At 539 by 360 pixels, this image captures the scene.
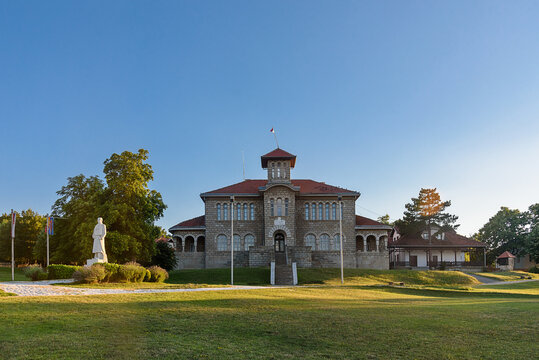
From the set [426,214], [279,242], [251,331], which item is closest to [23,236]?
[279,242]

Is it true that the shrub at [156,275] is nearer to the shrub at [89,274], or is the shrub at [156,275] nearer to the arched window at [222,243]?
the shrub at [89,274]

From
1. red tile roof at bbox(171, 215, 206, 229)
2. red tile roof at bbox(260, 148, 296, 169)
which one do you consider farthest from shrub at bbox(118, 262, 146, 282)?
red tile roof at bbox(260, 148, 296, 169)

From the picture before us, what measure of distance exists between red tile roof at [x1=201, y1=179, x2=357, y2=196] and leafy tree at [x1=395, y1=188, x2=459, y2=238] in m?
12.4

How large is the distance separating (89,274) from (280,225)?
79.3 feet

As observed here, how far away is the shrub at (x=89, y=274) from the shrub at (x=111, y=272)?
0.96m

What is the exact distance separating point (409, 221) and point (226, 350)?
49.7 meters

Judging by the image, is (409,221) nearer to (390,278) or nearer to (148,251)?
(390,278)

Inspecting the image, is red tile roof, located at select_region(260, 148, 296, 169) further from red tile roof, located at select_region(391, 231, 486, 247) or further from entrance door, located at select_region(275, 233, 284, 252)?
red tile roof, located at select_region(391, 231, 486, 247)

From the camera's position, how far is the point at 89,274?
24.1m

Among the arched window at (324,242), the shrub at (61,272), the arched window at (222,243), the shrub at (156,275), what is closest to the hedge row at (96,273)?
the shrub at (61,272)

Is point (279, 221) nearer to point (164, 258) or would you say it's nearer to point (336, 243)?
point (336, 243)

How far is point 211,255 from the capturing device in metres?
46.7

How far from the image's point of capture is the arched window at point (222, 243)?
4691cm

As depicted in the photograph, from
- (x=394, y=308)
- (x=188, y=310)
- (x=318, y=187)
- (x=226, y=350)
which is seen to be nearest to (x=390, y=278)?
(x=318, y=187)
